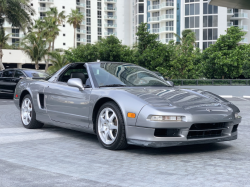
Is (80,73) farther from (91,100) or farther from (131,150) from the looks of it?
(131,150)

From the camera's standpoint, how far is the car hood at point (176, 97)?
16.6 ft

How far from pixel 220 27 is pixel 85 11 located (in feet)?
122

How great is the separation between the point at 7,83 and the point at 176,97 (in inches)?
525

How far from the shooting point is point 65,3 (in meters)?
82.0

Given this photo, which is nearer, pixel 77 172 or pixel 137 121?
pixel 77 172

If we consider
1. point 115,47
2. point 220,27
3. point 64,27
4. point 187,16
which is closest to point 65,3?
point 64,27

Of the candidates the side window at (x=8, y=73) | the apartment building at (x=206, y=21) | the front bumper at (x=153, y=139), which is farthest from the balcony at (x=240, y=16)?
the front bumper at (x=153, y=139)

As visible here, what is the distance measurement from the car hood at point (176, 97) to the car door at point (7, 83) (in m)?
12.6

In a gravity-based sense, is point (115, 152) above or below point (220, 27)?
below

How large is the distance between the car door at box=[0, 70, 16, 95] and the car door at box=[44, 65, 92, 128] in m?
10.7

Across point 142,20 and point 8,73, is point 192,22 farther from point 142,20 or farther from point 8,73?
point 8,73

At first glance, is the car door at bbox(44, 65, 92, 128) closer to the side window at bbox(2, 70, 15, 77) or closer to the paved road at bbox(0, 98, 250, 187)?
the paved road at bbox(0, 98, 250, 187)

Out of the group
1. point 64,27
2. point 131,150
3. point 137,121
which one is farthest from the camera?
point 64,27

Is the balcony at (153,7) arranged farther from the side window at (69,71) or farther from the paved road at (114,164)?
the paved road at (114,164)
